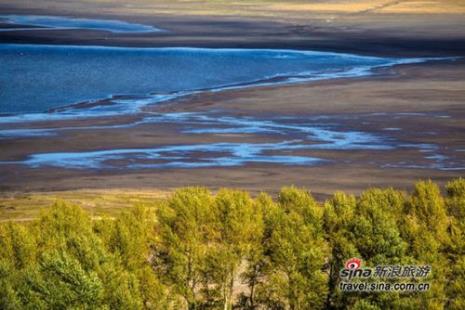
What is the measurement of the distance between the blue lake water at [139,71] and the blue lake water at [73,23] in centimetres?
2069

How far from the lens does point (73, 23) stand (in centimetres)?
15825

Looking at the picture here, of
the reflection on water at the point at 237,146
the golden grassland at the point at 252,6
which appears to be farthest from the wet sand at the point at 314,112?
the golden grassland at the point at 252,6

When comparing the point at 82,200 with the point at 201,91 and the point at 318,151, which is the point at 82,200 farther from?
the point at 201,91

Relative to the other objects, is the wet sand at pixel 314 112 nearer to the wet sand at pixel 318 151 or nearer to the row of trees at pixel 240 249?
the wet sand at pixel 318 151

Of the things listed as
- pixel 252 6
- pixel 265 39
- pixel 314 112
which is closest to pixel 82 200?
pixel 314 112

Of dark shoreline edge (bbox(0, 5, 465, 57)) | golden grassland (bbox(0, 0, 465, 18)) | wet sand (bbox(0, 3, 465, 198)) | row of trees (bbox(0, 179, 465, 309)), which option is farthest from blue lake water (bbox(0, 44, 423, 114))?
row of trees (bbox(0, 179, 465, 309))

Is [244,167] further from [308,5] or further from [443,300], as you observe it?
[308,5]

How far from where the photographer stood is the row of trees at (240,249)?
1485 inches

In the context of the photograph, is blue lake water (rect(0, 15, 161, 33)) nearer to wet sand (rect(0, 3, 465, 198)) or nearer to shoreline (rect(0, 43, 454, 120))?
wet sand (rect(0, 3, 465, 198))

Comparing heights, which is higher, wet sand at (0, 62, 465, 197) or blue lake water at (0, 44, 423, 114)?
wet sand at (0, 62, 465, 197)

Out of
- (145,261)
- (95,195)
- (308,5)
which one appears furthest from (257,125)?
(308,5)

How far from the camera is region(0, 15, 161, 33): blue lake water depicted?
151500 millimetres

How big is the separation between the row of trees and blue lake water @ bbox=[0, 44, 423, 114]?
164ft

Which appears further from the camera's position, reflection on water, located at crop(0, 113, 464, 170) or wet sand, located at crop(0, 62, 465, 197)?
reflection on water, located at crop(0, 113, 464, 170)
